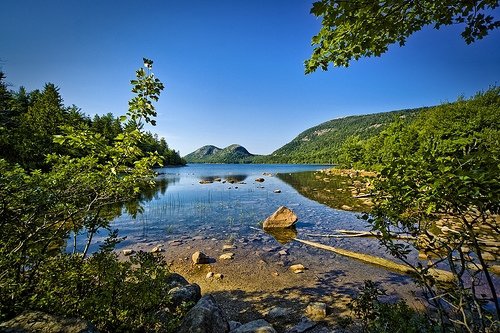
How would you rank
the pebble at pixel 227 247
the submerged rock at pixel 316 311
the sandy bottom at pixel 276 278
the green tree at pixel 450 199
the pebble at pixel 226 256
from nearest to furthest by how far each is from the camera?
the green tree at pixel 450 199, the submerged rock at pixel 316 311, the sandy bottom at pixel 276 278, the pebble at pixel 226 256, the pebble at pixel 227 247

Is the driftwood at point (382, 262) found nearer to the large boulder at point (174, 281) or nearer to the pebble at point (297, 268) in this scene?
the pebble at point (297, 268)

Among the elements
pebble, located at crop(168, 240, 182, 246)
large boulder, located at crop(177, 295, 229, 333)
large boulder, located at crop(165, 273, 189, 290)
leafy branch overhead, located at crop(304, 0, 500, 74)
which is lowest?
pebble, located at crop(168, 240, 182, 246)

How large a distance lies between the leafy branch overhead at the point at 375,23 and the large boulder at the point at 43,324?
5543 millimetres

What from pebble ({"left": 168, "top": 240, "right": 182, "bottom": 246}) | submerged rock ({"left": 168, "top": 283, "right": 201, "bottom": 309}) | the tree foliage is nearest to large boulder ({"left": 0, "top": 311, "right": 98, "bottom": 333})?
the tree foliage

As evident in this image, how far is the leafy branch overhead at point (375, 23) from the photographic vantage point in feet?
9.78

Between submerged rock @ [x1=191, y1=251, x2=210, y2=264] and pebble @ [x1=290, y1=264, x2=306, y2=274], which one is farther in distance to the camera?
submerged rock @ [x1=191, y1=251, x2=210, y2=264]

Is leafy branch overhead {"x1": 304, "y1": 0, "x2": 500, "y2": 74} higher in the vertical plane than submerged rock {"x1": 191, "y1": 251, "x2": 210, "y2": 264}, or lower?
higher

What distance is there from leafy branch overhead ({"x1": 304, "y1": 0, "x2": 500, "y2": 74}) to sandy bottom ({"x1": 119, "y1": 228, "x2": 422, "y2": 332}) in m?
6.30

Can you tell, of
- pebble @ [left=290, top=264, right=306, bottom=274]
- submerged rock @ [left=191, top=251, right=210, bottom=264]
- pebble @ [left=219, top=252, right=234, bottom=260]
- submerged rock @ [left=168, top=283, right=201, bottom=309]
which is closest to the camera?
submerged rock @ [left=168, top=283, right=201, bottom=309]

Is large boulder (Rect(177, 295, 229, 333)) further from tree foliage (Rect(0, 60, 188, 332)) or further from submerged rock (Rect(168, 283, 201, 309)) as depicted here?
submerged rock (Rect(168, 283, 201, 309))

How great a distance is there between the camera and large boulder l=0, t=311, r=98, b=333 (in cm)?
315

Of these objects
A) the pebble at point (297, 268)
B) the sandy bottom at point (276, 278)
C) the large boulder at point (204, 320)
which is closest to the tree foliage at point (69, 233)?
the large boulder at point (204, 320)

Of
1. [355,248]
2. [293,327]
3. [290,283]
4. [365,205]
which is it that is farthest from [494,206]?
[365,205]

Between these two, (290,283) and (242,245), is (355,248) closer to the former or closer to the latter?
(290,283)
